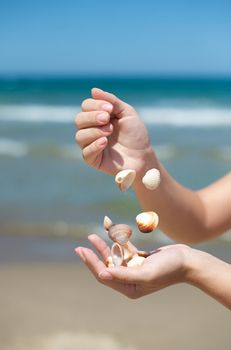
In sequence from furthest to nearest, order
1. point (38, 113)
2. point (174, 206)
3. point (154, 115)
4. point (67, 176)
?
point (38, 113)
point (154, 115)
point (67, 176)
point (174, 206)

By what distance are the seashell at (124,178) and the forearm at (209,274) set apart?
0.98ft

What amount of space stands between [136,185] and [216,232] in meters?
0.49

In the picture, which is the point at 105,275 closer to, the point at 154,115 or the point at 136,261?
the point at 136,261

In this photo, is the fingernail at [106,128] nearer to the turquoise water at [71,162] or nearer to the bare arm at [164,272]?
the bare arm at [164,272]

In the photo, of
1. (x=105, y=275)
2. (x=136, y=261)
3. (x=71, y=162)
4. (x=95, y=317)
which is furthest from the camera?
(x=71, y=162)

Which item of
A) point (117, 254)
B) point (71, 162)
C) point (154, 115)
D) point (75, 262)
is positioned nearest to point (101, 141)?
point (117, 254)

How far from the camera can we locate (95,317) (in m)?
3.89

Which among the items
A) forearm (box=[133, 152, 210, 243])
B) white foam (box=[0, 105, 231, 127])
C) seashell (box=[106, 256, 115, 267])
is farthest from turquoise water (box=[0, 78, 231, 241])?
seashell (box=[106, 256, 115, 267])

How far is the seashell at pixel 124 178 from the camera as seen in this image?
199 cm

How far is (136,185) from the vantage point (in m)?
2.19

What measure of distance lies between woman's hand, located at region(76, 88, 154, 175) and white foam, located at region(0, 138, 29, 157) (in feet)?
26.2

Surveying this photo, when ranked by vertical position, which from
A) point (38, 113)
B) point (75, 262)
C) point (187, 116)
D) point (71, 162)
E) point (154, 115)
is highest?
point (38, 113)

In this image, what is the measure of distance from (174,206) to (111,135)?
359mm

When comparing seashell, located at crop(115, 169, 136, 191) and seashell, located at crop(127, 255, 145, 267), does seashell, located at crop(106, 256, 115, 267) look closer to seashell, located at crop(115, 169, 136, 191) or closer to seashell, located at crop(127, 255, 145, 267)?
seashell, located at crop(127, 255, 145, 267)
